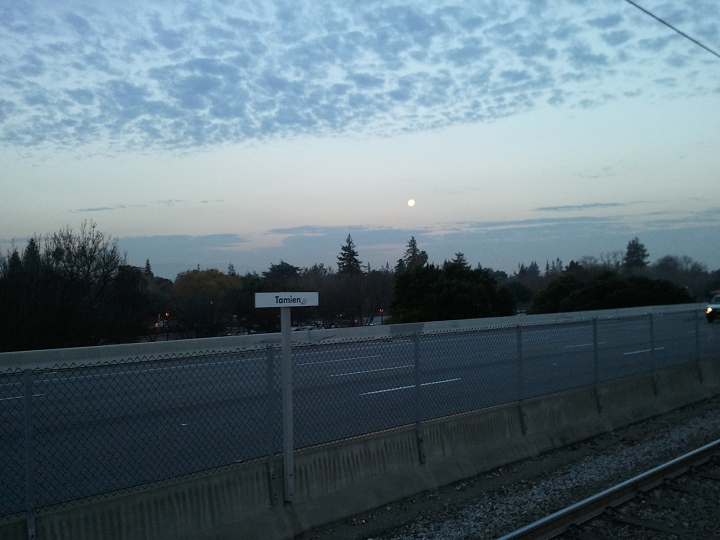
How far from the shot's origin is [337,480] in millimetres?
7770

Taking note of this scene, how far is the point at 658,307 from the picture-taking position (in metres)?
48.0

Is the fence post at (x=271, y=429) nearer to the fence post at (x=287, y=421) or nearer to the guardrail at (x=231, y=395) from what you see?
the guardrail at (x=231, y=395)

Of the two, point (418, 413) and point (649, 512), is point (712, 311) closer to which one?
point (649, 512)

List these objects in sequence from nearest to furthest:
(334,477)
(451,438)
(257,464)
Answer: (257,464) < (334,477) < (451,438)

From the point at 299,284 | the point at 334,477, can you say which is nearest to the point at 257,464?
the point at 334,477

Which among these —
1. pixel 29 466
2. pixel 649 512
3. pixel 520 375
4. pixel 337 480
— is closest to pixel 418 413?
pixel 337 480

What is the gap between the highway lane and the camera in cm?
721

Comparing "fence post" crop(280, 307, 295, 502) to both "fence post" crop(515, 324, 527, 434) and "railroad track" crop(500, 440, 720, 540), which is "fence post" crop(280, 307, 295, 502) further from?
"fence post" crop(515, 324, 527, 434)

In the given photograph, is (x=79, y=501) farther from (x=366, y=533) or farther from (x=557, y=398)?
(x=557, y=398)

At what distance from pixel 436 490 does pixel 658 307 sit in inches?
1726

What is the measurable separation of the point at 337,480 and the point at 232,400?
1.99m

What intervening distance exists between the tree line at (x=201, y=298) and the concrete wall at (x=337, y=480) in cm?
2218

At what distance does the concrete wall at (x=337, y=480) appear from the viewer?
235 inches

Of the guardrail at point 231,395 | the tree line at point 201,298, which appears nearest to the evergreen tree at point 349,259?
the tree line at point 201,298
